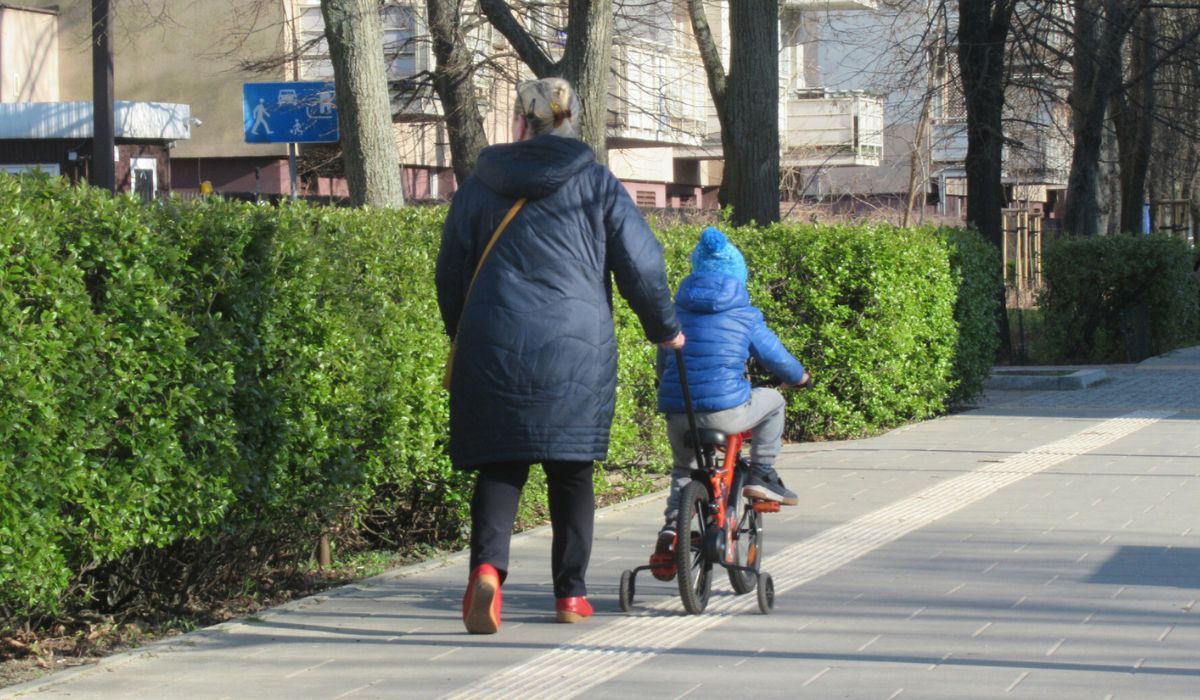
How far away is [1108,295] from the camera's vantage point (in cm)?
2195

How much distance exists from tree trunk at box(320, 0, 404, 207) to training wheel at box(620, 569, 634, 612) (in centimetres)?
489

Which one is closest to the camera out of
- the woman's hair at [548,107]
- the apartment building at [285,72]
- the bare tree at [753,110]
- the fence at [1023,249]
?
the woman's hair at [548,107]

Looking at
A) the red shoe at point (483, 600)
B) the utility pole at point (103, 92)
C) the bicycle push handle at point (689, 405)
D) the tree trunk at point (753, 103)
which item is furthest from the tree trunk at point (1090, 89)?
the red shoe at point (483, 600)

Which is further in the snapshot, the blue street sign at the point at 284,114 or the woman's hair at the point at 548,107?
the blue street sign at the point at 284,114

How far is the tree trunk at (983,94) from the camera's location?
19.8 meters

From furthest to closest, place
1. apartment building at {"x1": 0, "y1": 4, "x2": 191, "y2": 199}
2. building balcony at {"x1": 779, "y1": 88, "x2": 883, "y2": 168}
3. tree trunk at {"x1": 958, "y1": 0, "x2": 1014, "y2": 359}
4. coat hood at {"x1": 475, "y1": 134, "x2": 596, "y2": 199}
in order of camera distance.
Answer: building balcony at {"x1": 779, "y1": 88, "x2": 883, "y2": 168}, apartment building at {"x1": 0, "y1": 4, "x2": 191, "y2": 199}, tree trunk at {"x1": 958, "y1": 0, "x2": 1014, "y2": 359}, coat hood at {"x1": 475, "y1": 134, "x2": 596, "y2": 199}

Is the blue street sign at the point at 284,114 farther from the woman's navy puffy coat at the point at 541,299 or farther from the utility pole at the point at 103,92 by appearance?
the woman's navy puffy coat at the point at 541,299

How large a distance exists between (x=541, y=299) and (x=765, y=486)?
1.51 metres

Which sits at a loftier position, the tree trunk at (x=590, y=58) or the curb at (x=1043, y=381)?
the tree trunk at (x=590, y=58)

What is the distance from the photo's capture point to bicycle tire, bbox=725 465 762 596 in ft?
21.4

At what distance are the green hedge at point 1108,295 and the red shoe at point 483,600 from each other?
1688cm

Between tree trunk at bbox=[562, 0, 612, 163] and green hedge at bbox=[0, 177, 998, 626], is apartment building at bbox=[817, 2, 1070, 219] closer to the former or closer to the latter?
tree trunk at bbox=[562, 0, 612, 163]

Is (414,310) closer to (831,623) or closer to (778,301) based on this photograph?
(831,623)

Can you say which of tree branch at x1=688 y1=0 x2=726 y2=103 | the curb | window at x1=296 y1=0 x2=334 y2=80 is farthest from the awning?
the curb
